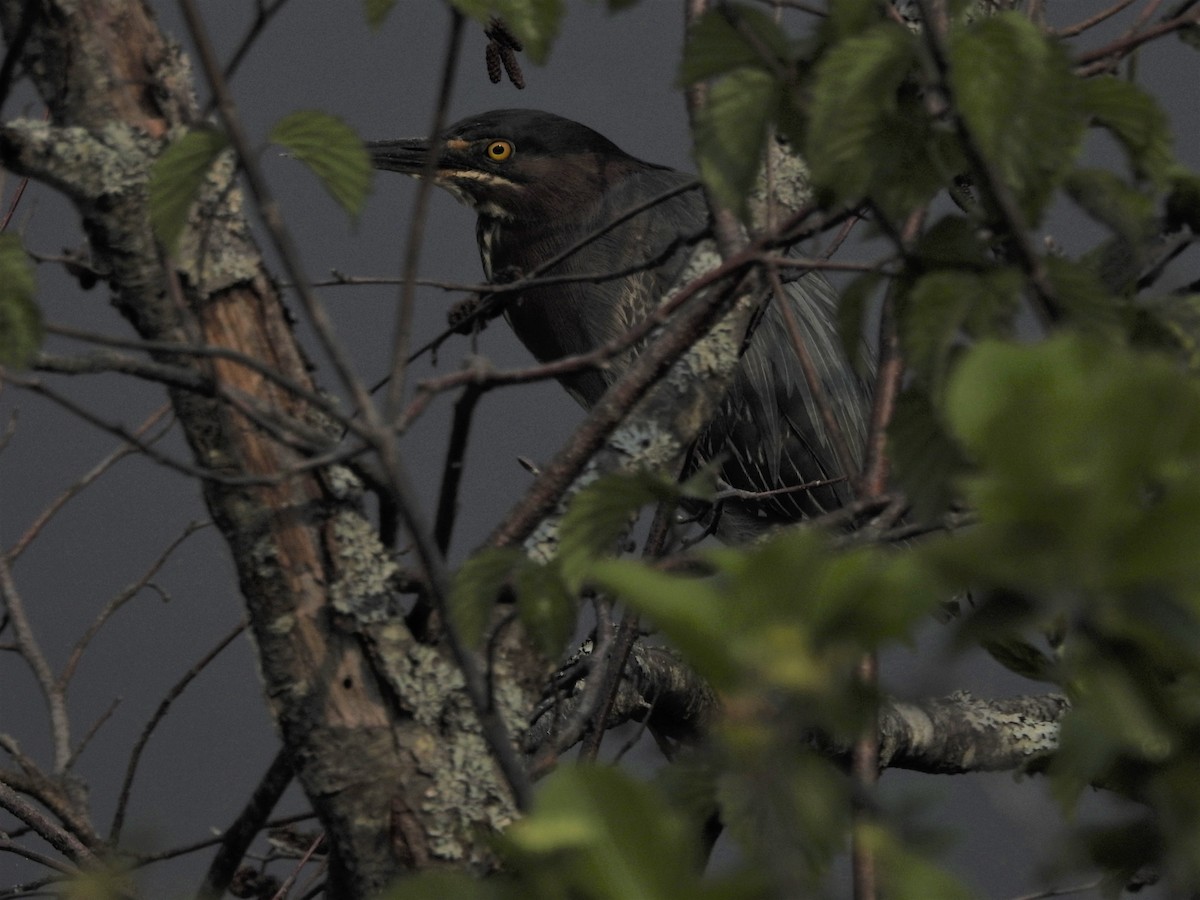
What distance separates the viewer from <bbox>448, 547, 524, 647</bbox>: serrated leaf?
59 cm

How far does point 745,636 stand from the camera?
1.03 ft

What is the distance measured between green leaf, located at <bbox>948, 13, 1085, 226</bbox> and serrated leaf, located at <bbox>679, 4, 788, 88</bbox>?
8 centimetres

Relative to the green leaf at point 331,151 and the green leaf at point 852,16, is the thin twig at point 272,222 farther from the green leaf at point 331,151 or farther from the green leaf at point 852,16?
the green leaf at point 852,16

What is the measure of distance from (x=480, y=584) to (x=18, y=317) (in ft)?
0.70

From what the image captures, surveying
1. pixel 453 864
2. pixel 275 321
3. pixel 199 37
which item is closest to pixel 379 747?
pixel 453 864

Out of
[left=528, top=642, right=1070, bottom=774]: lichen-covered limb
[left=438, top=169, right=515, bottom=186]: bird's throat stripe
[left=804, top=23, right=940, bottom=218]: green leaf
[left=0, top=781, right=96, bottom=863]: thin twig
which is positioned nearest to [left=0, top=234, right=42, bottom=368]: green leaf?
[left=804, top=23, right=940, bottom=218]: green leaf

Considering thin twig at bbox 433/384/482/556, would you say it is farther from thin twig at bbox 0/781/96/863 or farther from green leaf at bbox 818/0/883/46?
thin twig at bbox 0/781/96/863

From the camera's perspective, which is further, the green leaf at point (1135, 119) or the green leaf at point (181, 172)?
the green leaf at point (181, 172)

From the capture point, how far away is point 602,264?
2.62 m

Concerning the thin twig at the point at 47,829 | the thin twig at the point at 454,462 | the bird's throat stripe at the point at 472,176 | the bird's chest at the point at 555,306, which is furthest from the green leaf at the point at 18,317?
the bird's throat stripe at the point at 472,176

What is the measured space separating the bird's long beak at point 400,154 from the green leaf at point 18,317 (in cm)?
182

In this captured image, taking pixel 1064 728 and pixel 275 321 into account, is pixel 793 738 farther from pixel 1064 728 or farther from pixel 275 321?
pixel 275 321

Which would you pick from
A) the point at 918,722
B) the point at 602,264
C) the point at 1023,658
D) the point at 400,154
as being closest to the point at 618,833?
the point at 1023,658

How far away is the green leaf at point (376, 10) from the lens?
58 cm
